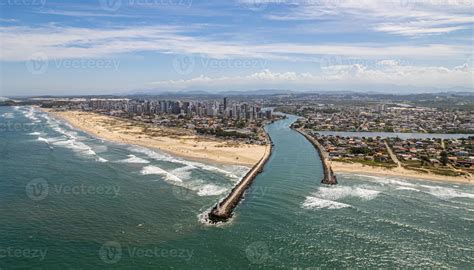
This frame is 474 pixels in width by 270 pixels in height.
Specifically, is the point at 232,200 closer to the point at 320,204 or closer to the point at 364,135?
the point at 320,204

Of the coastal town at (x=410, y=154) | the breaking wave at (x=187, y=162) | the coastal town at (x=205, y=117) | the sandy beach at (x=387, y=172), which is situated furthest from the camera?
the coastal town at (x=205, y=117)

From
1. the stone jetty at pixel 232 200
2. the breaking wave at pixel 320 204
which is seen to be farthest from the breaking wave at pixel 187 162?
the breaking wave at pixel 320 204

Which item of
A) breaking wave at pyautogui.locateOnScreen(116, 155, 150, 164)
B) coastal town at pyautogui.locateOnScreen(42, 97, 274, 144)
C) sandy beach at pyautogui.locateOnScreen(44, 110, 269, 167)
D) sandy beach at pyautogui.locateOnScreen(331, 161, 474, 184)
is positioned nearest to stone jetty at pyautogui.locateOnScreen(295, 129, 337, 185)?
sandy beach at pyautogui.locateOnScreen(331, 161, 474, 184)

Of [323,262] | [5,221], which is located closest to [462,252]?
[323,262]

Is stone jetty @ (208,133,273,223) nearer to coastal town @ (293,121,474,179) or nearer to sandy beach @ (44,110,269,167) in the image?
sandy beach @ (44,110,269,167)

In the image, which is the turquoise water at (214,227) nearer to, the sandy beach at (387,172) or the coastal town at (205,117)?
the sandy beach at (387,172)
